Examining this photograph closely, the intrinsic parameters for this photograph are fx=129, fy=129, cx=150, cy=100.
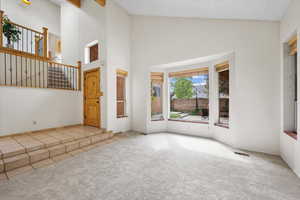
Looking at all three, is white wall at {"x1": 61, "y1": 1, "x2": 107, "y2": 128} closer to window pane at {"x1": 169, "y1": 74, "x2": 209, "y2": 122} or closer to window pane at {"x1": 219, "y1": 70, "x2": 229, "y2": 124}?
window pane at {"x1": 169, "y1": 74, "x2": 209, "y2": 122}

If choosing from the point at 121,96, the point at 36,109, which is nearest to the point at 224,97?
the point at 121,96

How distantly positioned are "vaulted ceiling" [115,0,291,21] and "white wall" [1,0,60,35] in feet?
17.3

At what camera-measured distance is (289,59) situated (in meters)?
2.37

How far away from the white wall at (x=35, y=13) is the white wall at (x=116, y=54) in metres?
4.95

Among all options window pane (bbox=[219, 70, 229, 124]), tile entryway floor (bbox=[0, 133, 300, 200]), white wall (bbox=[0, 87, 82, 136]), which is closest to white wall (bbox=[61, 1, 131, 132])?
white wall (bbox=[0, 87, 82, 136])

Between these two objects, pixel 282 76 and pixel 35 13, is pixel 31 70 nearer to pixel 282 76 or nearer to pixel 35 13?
pixel 35 13

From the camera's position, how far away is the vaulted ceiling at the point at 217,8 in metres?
2.25

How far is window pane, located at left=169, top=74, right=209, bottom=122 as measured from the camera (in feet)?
12.8

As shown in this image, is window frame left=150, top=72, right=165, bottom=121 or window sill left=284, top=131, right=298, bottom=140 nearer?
window sill left=284, top=131, right=298, bottom=140

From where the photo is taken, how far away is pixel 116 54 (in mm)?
4086

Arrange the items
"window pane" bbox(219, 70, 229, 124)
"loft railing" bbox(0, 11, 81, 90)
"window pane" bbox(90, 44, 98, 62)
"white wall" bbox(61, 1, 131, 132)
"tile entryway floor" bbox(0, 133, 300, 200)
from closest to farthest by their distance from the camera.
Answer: "tile entryway floor" bbox(0, 133, 300, 200)
"window pane" bbox(219, 70, 229, 124)
"loft railing" bbox(0, 11, 81, 90)
"white wall" bbox(61, 1, 131, 132)
"window pane" bbox(90, 44, 98, 62)

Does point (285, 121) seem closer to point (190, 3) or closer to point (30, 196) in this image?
point (190, 3)

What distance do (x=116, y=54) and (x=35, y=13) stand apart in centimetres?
562

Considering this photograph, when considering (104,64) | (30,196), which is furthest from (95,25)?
(30,196)
